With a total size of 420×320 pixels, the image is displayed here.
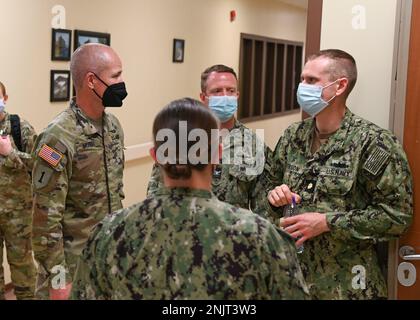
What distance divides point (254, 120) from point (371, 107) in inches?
229

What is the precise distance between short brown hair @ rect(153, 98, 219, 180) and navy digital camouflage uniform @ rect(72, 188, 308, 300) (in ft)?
0.16

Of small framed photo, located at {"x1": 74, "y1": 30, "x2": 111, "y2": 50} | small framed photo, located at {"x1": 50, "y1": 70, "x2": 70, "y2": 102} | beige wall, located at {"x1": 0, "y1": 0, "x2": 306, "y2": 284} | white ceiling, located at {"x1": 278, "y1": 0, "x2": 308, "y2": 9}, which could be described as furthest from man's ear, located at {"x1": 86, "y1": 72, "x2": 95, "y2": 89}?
white ceiling, located at {"x1": 278, "y1": 0, "x2": 308, "y2": 9}

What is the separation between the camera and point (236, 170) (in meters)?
2.30

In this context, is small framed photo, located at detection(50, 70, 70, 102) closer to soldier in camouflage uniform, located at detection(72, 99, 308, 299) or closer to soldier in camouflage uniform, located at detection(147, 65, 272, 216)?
soldier in camouflage uniform, located at detection(147, 65, 272, 216)

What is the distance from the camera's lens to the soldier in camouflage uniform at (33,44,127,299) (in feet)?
6.66

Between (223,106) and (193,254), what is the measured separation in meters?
1.28

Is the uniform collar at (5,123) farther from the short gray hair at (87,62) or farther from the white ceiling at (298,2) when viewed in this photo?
the white ceiling at (298,2)

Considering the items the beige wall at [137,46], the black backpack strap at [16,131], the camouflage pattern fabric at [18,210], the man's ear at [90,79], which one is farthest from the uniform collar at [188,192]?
the beige wall at [137,46]

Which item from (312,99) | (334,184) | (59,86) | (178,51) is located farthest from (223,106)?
(178,51)

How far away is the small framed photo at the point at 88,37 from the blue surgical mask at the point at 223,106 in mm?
2069

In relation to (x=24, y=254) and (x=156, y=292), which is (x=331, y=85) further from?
(x=24, y=254)
